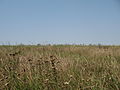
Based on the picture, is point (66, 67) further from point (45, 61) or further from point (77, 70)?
point (45, 61)

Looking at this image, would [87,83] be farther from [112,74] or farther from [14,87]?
[14,87]

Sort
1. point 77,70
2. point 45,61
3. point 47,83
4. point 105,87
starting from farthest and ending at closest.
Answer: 1. point 45,61
2. point 77,70
3. point 47,83
4. point 105,87

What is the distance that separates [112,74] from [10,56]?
304 cm

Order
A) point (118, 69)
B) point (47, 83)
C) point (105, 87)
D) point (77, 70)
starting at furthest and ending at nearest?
point (77, 70) < point (118, 69) < point (47, 83) < point (105, 87)

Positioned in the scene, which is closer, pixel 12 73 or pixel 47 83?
pixel 47 83

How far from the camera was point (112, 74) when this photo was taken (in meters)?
3.29

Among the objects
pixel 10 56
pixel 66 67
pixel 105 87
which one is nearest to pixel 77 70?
pixel 66 67

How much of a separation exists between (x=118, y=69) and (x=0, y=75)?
2160mm

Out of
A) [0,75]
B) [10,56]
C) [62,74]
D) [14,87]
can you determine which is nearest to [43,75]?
[62,74]

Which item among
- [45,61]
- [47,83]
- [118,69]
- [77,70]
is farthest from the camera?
[45,61]

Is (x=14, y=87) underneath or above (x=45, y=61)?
underneath

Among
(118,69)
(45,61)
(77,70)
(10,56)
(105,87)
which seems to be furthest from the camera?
(10,56)

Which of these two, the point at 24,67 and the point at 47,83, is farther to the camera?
the point at 24,67

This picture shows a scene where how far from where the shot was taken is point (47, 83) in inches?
123
